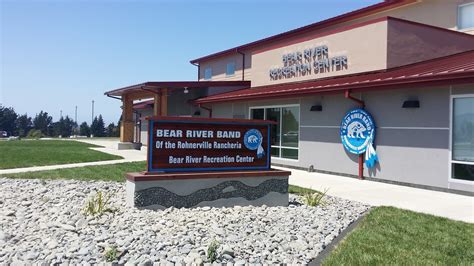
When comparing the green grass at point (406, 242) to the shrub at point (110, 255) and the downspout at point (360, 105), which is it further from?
the downspout at point (360, 105)

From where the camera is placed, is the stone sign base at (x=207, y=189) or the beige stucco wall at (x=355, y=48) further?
the beige stucco wall at (x=355, y=48)

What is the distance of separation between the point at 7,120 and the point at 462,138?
76782 mm

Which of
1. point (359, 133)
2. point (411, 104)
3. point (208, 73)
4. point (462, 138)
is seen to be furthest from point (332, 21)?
point (208, 73)

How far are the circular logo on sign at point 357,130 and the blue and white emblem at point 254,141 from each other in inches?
203

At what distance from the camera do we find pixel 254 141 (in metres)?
8.30

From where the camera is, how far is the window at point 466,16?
1510 centimetres

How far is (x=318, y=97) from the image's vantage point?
46.8ft

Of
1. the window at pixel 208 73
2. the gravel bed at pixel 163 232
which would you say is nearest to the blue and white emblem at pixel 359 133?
the gravel bed at pixel 163 232

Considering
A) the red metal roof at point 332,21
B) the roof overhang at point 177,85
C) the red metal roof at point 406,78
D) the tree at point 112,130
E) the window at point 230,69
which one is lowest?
the tree at point 112,130

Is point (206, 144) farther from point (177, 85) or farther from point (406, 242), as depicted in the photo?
point (177, 85)

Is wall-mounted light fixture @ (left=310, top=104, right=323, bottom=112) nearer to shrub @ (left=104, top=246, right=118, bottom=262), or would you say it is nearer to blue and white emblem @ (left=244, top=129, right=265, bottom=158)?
blue and white emblem @ (left=244, top=129, right=265, bottom=158)

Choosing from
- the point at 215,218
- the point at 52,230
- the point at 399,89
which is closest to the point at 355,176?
the point at 399,89

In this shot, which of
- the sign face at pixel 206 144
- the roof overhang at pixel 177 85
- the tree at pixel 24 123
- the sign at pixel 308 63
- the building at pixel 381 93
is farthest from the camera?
the tree at pixel 24 123

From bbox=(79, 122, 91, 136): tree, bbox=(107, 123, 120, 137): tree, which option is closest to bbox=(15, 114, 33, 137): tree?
bbox=(79, 122, 91, 136): tree
